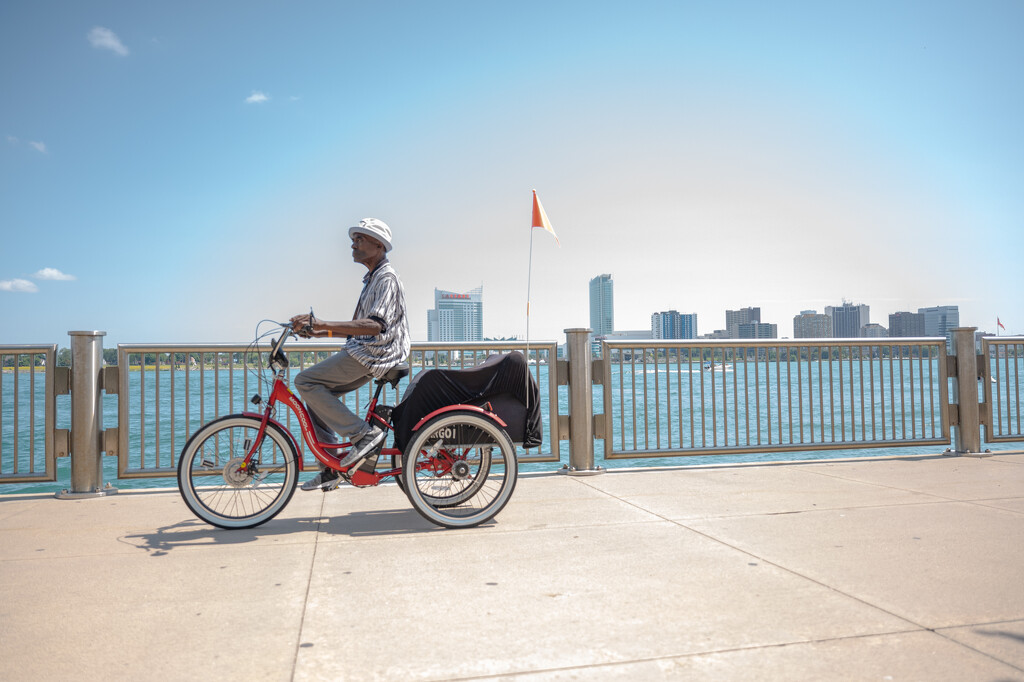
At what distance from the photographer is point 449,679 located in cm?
219

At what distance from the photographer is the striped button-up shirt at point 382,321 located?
4324mm

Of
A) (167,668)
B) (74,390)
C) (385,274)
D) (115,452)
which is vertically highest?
(385,274)

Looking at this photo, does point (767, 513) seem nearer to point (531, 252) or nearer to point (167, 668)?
point (531, 252)

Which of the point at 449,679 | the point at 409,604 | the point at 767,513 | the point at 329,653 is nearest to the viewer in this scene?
the point at 449,679

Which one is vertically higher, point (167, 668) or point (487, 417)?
point (487, 417)

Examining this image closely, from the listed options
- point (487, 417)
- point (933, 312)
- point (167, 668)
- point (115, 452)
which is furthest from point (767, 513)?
point (933, 312)

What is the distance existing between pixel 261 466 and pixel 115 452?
6.71 feet

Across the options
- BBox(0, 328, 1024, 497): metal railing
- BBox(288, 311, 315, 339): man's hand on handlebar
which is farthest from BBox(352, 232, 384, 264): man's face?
BBox(0, 328, 1024, 497): metal railing

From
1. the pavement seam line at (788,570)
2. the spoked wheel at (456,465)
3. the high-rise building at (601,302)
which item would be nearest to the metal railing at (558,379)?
the spoked wheel at (456,465)

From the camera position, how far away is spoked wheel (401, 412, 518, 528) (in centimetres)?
435

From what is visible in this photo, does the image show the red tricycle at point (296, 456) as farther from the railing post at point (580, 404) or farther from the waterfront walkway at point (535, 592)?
the railing post at point (580, 404)

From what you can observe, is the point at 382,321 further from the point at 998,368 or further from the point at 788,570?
the point at 998,368

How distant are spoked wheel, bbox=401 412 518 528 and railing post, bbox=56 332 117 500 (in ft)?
9.26

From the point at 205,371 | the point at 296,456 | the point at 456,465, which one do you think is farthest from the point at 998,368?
the point at 205,371
